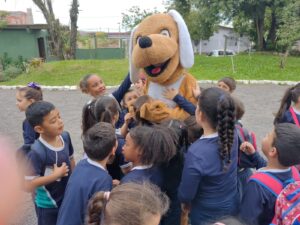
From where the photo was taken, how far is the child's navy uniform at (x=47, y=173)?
209 cm

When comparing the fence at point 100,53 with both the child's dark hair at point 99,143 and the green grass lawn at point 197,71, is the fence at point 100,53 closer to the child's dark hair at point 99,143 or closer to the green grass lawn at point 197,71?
the green grass lawn at point 197,71

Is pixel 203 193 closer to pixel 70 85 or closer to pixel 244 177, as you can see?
pixel 244 177

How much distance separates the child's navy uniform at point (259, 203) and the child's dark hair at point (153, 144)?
1.67 ft

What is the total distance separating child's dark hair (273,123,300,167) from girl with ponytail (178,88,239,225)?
0.26m

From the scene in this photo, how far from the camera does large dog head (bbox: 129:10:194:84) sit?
2363 millimetres

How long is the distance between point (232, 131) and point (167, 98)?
2.61ft

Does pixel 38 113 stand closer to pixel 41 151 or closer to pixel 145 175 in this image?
pixel 41 151

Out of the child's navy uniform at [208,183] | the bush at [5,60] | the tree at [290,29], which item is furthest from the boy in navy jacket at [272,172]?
the bush at [5,60]

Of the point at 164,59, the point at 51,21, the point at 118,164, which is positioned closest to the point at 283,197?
the point at 118,164

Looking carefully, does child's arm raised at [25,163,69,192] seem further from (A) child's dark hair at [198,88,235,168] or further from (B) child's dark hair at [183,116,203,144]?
(A) child's dark hair at [198,88,235,168]

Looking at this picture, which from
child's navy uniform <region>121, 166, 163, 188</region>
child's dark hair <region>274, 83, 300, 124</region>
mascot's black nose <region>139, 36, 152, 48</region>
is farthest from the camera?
child's dark hair <region>274, 83, 300, 124</region>

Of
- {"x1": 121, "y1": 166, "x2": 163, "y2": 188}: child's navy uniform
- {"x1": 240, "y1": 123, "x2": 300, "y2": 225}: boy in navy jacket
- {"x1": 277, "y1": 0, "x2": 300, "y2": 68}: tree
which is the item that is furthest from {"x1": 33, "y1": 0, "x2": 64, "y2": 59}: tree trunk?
{"x1": 240, "y1": 123, "x2": 300, "y2": 225}: boy in navy jacket

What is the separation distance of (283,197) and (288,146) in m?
0.29

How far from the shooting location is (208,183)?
74.5 inches
